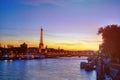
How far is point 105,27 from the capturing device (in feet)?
163

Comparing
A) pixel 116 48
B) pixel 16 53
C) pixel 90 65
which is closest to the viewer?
pixel 116 48

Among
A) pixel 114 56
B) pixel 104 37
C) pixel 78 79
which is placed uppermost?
pixel 104 37

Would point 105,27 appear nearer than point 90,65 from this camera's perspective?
Yes

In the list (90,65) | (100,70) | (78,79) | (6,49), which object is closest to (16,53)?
(6,49)

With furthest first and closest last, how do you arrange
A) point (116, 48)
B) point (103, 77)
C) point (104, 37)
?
point (104, 37) < point (116, 48) < point (103, 77)

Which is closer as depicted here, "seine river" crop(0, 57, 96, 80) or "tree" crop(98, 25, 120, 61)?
"tree" crop(98, 25, 120, 61)

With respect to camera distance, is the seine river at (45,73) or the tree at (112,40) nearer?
the tree at (112,40)

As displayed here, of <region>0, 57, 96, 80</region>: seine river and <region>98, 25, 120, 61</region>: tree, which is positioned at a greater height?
<region>98, 25, 120, 61</region>: tree

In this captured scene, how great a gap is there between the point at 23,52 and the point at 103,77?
164m

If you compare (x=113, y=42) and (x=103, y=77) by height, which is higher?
(x=113, y=42)

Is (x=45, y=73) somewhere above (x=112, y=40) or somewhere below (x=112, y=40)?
below

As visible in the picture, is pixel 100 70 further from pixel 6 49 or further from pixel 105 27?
pixel 6 49

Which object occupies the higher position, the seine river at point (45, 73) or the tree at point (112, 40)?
the tree at point (112, 40)

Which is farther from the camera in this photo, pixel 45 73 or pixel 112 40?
pixel 45 73
